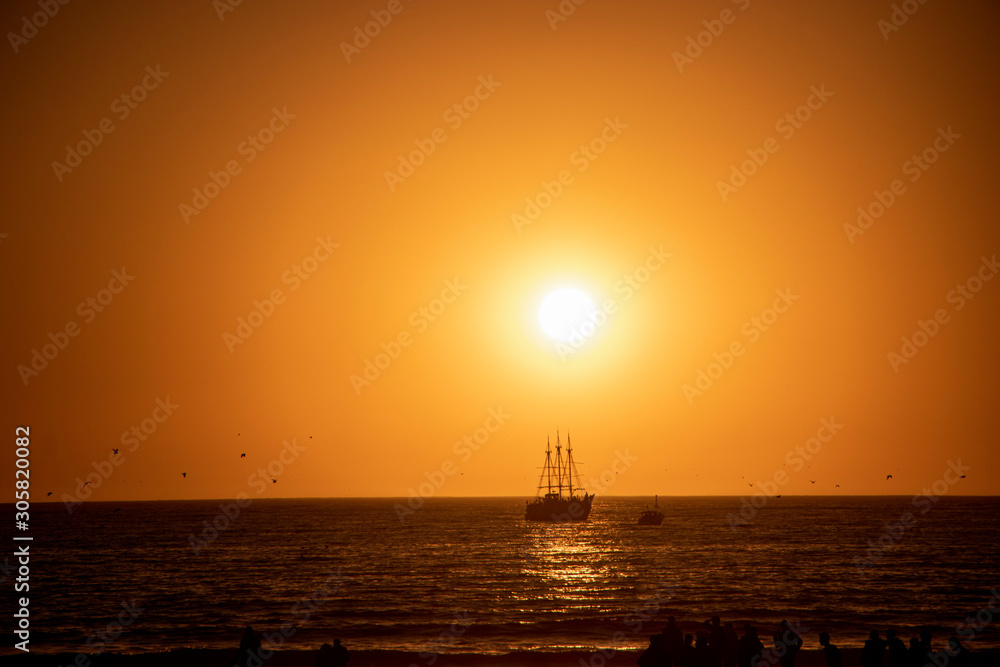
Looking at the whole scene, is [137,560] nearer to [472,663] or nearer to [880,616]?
[472,663]

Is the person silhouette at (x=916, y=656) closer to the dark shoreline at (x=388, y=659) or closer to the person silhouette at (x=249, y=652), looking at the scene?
the dark shoreline at (x=388, y=659)

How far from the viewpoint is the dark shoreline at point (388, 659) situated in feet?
107

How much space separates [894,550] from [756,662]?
8781 centimetres

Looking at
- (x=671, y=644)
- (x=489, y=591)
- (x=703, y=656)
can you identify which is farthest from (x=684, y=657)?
(x=489, y=591)

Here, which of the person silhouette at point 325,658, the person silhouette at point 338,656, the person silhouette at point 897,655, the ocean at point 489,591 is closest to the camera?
the person silhouette at point 897,655

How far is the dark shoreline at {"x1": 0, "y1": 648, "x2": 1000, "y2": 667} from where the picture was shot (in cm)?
3269

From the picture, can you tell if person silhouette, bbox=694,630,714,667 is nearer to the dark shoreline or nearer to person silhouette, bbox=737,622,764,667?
person silhouette, bbox=737,622,764,667

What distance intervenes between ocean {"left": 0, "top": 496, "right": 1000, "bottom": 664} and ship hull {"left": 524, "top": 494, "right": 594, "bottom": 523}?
60474mm

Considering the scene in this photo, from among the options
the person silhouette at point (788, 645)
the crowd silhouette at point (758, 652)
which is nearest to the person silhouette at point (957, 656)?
the crowd silhouette at point (758, 652)

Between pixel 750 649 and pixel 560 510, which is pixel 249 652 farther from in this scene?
pixel 560 510

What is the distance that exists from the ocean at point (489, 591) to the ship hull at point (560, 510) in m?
60.5

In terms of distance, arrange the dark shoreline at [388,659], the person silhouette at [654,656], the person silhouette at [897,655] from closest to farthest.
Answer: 1. the person silhouette at [654,656]
2. the person silhouette at [897,655]
3. the dark shoreline at [388,659]

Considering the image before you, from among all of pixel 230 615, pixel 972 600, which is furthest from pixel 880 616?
pixel 230 615

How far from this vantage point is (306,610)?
165 feet
